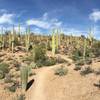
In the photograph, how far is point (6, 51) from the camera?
4197 centimetres

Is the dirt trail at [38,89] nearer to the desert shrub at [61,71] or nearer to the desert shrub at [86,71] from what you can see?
the desert shrub at [61,71]

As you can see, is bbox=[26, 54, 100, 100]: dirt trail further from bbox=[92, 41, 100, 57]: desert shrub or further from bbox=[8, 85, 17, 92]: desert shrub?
bbox=[92, 41, 100, 57]: desert shrub

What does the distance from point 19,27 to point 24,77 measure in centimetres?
2497

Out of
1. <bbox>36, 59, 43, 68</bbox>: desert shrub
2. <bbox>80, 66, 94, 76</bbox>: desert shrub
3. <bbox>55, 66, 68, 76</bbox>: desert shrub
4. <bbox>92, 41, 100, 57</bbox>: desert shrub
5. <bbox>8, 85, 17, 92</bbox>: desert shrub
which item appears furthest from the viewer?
<bbox>92, 41, 100, 57</bbox>: desert shrub

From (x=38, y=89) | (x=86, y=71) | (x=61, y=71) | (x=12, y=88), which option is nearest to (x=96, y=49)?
(x=61, y=71)

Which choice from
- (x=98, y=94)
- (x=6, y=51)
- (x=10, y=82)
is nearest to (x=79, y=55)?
(x=6, y=51)

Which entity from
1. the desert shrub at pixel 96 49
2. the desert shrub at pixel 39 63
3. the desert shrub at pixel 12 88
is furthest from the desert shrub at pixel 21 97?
the desert shrub at pixel 96 49

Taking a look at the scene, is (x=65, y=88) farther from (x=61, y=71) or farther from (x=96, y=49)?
(x=96, y=49)

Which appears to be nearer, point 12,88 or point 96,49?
point 12,88

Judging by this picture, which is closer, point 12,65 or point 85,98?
point 85,98

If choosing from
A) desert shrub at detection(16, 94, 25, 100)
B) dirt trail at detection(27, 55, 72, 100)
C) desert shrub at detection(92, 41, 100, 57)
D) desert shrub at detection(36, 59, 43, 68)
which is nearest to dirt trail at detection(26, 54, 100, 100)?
dirt trail at detection(27, 55, 72, 100)

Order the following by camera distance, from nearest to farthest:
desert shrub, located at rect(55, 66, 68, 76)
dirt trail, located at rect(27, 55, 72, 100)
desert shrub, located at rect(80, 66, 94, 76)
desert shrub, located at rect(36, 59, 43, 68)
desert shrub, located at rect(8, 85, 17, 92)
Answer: dirt trail, located at rect(27, 55, 72, 100)
desert shrub, located at rect(8, 85, 17, 92)
desert shrub, located at rect(80, 66, 94, 76)
desert shrub, located at rect(55, 66, 68, 76)
desert shrub, located at rect(36, 59, 43, 68)

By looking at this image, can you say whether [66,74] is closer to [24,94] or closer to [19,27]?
[24,94]

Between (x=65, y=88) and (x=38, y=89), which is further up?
(x=65, y=88)
